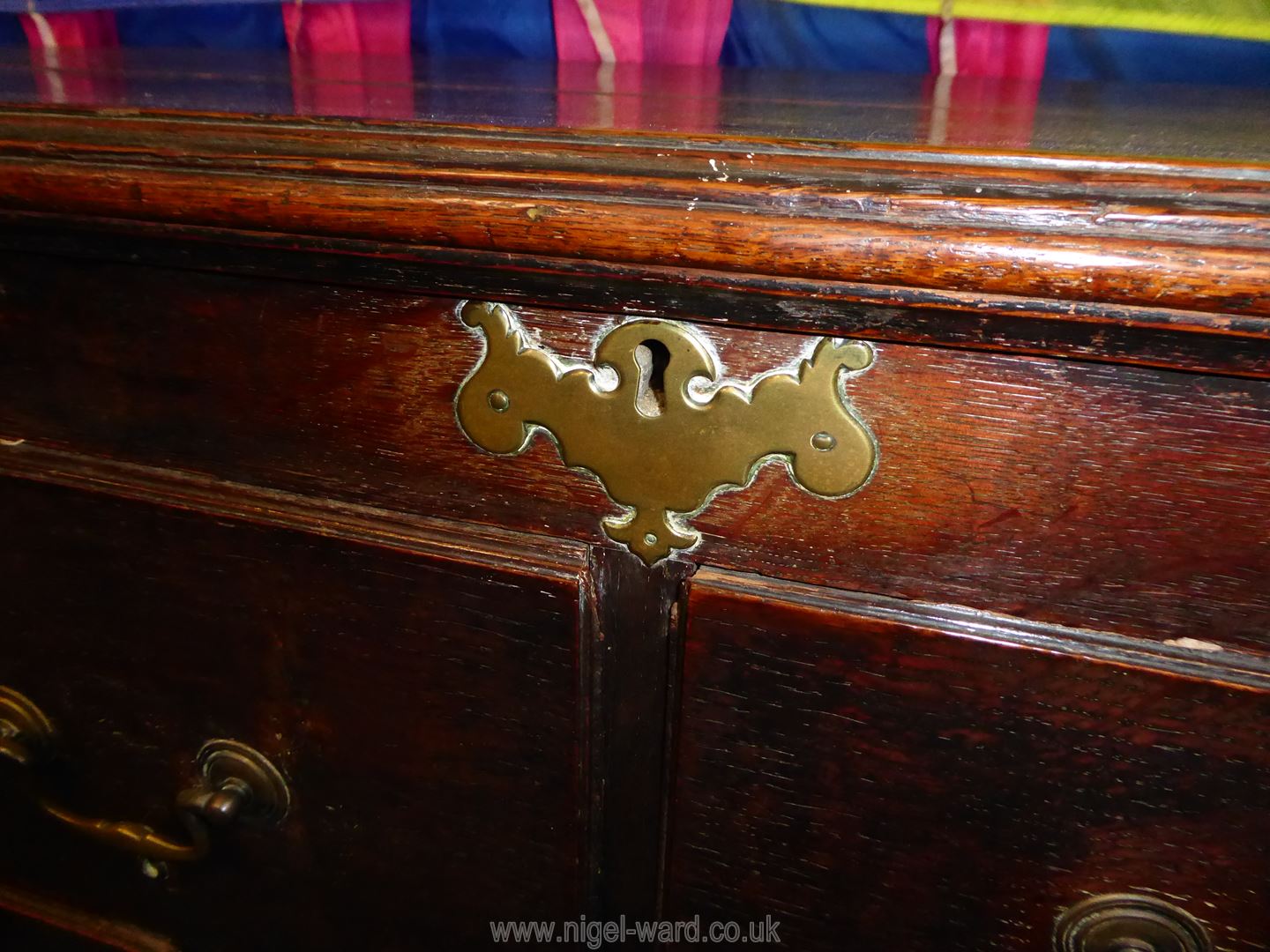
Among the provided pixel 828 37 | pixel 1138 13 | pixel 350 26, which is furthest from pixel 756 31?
pixel 350 26

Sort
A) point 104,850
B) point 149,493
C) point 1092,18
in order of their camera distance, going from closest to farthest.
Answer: point 149,493
point 104,850
point 1092,18

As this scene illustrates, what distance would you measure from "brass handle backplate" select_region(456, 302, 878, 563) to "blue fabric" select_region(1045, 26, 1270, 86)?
62cm

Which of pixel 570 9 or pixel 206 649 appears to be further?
pixel 570 9

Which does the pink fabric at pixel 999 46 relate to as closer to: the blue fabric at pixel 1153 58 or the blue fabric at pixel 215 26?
the blue fabric at pixel 1153 58

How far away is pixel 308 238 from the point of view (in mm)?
329

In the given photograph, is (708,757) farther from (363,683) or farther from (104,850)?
A: (104,850)

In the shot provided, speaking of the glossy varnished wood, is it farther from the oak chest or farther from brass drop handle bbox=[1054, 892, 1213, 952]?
brass drop handle bbox=[1054, 892, 1213, 952]

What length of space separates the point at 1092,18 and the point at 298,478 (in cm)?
73

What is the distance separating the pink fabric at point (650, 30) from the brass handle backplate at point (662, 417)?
0.59m

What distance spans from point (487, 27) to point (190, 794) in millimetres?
763

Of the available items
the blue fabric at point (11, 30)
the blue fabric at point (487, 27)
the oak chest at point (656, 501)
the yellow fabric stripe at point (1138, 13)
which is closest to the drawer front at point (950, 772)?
the oak chest at point (656, 501)

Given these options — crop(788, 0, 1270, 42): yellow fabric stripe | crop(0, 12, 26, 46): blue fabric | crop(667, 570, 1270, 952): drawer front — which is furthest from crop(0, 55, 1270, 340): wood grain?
crop(0, 12, 26, 46): blue fabric

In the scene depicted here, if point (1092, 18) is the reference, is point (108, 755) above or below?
below

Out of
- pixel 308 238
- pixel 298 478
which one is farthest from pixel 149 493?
pixel 308 238
